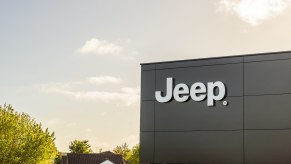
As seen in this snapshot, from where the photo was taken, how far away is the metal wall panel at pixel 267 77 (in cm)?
1998

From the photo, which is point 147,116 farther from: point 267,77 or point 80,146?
point 80,146

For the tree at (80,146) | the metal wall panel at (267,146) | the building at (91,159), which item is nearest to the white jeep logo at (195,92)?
the metal wall panel at (267,146)

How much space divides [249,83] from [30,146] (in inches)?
1274

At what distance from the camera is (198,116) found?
69.8 feet

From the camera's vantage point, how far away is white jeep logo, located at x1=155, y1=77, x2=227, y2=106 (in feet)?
69.0

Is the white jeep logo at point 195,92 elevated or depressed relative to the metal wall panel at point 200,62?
depressed

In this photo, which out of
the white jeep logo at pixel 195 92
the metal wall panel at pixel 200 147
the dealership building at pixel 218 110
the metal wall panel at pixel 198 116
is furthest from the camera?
the white jeep logo at pixel 195 92

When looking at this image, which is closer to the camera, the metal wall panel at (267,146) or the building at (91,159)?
the metal wall panel at (267,146)

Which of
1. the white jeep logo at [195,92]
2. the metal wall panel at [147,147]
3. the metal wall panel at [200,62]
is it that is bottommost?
the metal wall panel at [147,147]

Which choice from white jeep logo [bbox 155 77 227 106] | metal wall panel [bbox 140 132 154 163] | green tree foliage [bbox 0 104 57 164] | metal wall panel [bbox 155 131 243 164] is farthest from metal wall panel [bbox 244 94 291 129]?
green tree foliage [bbox 0 104 57 164]

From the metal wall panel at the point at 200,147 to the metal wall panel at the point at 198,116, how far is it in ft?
0.81

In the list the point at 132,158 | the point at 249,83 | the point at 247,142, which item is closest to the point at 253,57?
the point at 249,83

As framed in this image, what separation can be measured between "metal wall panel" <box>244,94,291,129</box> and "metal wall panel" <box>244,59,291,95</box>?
271mm

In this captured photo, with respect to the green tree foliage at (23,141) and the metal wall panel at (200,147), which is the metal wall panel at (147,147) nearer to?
the metal wall panel at (200,147)
